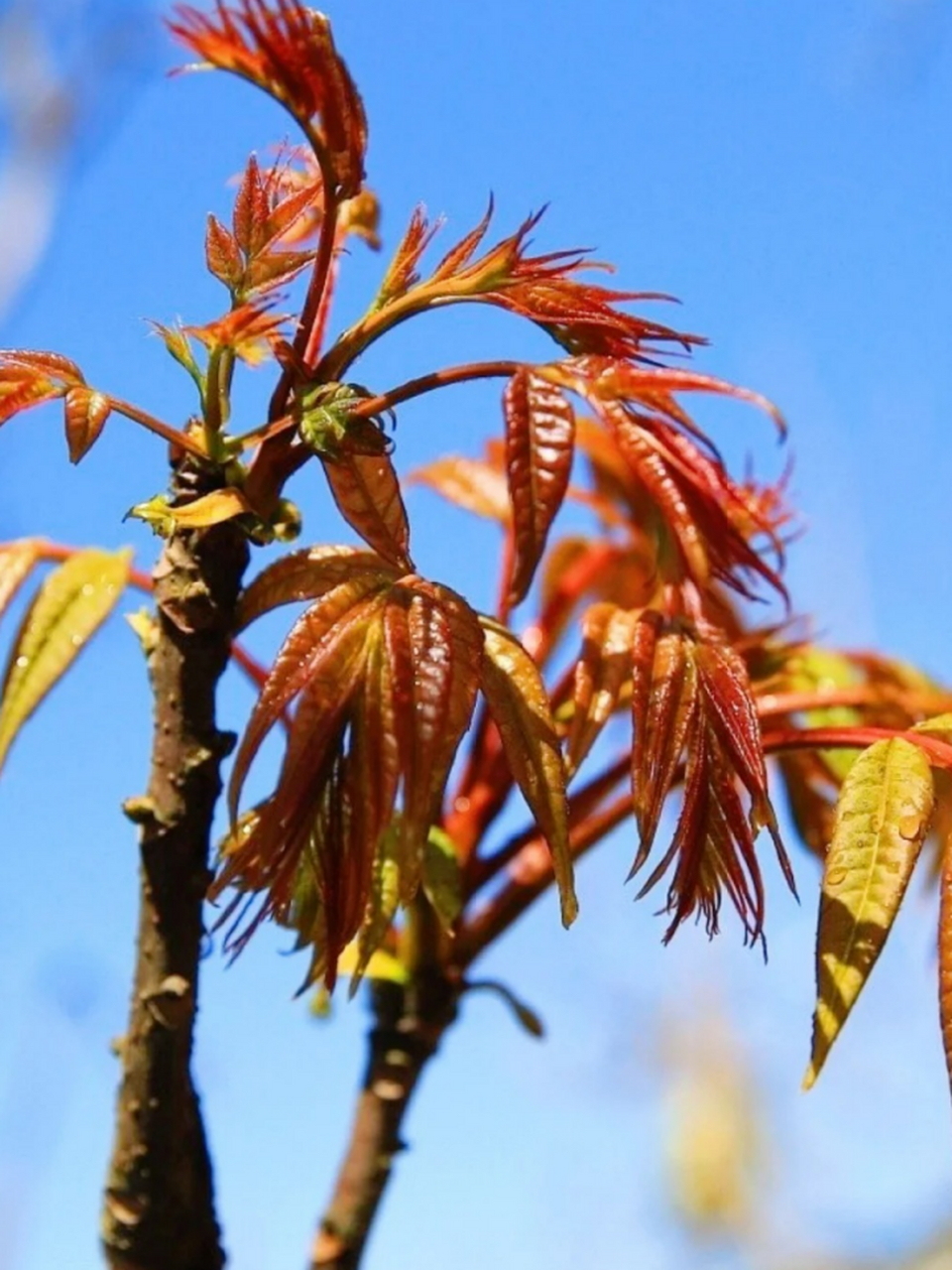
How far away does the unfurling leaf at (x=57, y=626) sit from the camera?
1.01 metres

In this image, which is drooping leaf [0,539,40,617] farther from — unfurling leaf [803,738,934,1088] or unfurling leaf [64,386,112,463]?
unfurling leaf [803,738,934,1088]

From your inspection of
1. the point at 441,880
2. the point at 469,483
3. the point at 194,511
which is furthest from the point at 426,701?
the point at 469,483

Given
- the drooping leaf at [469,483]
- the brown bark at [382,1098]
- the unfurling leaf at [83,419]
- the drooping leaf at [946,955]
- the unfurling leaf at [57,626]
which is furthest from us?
the drooping leaf at [469,483]

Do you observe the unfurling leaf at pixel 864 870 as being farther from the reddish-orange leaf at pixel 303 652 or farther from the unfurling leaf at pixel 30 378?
the unfurling leaf at pixel 30 378

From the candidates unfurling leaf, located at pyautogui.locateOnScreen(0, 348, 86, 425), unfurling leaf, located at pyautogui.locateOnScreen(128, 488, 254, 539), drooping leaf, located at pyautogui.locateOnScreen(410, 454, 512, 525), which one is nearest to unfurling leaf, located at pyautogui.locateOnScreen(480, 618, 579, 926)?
unfurling leaf, located at pyautogui.locateOnScreen(128, 488, 254, 539)

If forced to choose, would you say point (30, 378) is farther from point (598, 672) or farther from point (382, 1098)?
point (382, 1098)

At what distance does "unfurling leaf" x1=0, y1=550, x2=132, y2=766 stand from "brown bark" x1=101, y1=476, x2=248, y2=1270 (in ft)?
0.45

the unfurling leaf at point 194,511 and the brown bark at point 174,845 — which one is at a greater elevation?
the unfurling leaf at point 194,511

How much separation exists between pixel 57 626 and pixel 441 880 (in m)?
0.30

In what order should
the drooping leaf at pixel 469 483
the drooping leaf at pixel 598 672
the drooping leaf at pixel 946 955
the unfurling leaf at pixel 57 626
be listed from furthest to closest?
the drooping leaf at pixel 469 483 → the unfurling leaf at pixel 57 626 → the drooping leaf at pixel 598 672 → the drooping leaf at pixel 946 955

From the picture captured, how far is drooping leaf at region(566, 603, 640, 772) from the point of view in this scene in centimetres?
91

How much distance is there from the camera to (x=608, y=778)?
132 cm

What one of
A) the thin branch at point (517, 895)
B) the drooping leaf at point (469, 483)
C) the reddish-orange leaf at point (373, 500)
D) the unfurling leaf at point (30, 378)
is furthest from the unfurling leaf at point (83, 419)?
the drooping leaf at point (469, 483)

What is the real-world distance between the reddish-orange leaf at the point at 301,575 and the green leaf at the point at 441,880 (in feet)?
0.74
